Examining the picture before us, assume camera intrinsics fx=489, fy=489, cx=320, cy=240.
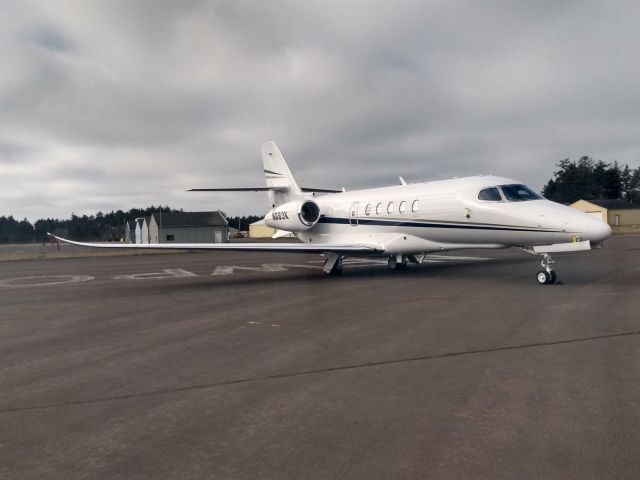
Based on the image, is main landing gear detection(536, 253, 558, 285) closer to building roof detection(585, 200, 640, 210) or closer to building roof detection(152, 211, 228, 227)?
building roof detection(152, 211, 228, 227)

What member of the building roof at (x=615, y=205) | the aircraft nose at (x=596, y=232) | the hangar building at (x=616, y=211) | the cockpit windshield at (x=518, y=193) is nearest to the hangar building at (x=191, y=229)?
the cockpit windshield at (x=518, y=193)

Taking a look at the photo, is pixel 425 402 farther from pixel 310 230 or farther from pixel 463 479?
pixel 310 230

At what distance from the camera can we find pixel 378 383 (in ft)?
16.0

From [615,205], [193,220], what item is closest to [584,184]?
[615,205]

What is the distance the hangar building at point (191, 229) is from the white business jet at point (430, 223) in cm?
4343

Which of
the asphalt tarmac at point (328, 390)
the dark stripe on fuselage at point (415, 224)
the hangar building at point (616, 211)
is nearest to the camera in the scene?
the asphalt tarmac at point (328, 390)

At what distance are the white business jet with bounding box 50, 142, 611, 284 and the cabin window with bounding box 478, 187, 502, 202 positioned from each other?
0.09ft

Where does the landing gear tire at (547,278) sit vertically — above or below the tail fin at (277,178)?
below

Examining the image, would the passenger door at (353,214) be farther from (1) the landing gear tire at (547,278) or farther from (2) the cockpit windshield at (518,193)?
(1) the landing gear tire at (547,278)

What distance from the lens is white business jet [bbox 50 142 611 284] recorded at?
11773 millimetres

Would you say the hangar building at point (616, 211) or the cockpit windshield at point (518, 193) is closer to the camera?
the cockpit windshield at point (518, 193)

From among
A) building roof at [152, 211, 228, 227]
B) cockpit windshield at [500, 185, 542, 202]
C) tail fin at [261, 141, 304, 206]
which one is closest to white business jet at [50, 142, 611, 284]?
cockpit windshield at [500, 185, 542, 202]

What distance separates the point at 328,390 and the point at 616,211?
8117 cm

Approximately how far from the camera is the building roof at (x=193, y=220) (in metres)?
64.8
